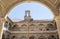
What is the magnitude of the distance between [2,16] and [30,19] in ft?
67.1

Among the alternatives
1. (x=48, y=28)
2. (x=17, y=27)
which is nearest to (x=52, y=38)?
(x=48, y=28)

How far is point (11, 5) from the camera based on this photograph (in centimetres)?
627

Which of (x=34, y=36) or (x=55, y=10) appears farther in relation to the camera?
(x=34, y=36)

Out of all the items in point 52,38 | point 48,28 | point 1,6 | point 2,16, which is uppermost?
point 1,6

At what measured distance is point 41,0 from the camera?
6309 mm

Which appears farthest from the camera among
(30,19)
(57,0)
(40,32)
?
(30,19)

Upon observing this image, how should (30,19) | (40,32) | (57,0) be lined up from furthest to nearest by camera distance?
(30,19), (40,32), (57,0)

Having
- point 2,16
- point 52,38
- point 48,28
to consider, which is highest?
point 2,16

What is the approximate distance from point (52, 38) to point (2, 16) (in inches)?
799

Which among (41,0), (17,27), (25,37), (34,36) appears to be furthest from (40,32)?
(41,0)

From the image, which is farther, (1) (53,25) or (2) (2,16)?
(1) (53,25)

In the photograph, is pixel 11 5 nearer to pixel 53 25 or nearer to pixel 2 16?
pixel 2 16

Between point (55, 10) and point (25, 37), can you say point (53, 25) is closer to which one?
point (25, 37)

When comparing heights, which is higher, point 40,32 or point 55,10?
point 55,10
